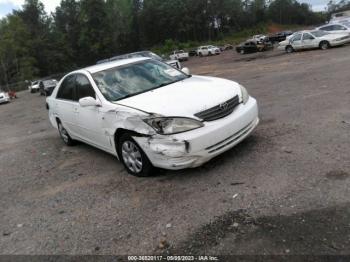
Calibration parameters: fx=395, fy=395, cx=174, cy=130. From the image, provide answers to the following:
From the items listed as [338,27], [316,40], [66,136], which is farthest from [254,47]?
[66,136]

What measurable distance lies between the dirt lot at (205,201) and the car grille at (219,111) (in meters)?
0.70

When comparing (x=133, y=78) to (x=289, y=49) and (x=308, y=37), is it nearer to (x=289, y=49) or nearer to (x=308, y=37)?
(x=308, y=37)

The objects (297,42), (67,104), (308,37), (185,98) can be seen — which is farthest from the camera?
(297,42)

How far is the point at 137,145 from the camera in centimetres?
520

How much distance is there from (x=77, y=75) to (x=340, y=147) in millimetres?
4383

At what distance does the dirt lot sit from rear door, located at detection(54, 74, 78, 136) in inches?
24.7

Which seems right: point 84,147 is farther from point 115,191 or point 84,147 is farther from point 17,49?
point 17,49

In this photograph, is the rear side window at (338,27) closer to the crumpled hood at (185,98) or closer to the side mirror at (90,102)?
the crumpled hood at (185,98)

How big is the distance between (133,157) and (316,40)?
22426 millimetres

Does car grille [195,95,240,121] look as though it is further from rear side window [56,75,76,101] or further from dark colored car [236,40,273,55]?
dark colored car [236,40,273,55]

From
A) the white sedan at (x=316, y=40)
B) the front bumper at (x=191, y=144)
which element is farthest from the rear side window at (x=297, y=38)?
the front bumper at (x=191, y=144)

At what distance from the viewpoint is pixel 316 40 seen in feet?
81.5

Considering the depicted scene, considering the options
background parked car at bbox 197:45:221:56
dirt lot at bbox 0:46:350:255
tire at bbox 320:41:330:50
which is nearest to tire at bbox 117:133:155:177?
dirt lot at bbox 0:46:350:255

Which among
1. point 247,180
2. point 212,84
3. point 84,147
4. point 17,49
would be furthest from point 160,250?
point 17,49
